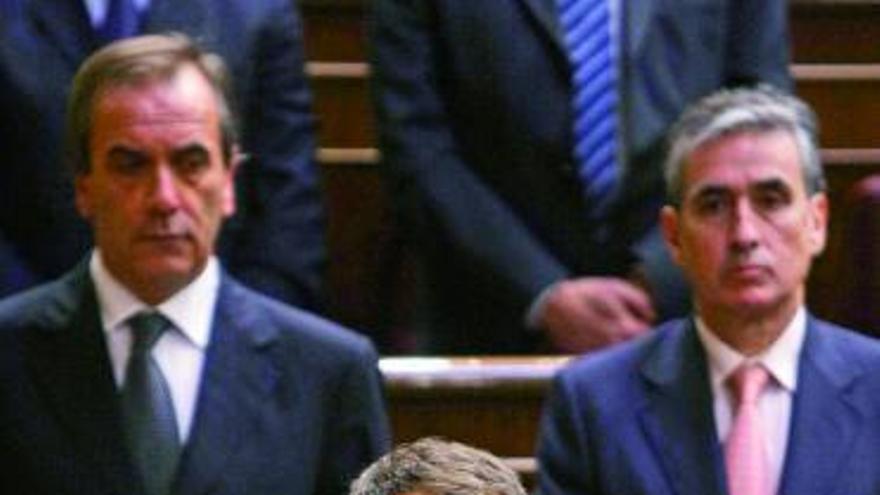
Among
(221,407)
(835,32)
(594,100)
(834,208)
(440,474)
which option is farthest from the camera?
(835,32)

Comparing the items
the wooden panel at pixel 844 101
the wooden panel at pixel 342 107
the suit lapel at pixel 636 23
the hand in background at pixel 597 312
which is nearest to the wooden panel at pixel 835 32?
the wooden panel at pixel 844 101

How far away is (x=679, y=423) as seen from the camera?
1848 millimetres


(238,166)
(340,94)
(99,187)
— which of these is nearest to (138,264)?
(99,187)

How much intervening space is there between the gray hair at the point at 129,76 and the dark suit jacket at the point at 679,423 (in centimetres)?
31

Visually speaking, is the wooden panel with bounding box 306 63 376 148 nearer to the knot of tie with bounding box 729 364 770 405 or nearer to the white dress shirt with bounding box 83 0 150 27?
the white dress shirt with bounding box 83 0 150 27

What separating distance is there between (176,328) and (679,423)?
355mm

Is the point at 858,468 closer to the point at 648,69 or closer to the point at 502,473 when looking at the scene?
the point at 648,69

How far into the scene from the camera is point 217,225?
72.9 inches

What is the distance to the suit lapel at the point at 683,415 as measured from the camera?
183cm

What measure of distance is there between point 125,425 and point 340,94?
36.1 inches

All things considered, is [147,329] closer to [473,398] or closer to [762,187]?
[473,398]

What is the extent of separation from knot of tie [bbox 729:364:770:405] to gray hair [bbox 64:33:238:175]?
387 millimetres

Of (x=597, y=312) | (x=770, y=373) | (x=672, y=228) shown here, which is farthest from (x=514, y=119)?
(x=770, y=373)

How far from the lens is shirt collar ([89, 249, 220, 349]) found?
1.83 metres
